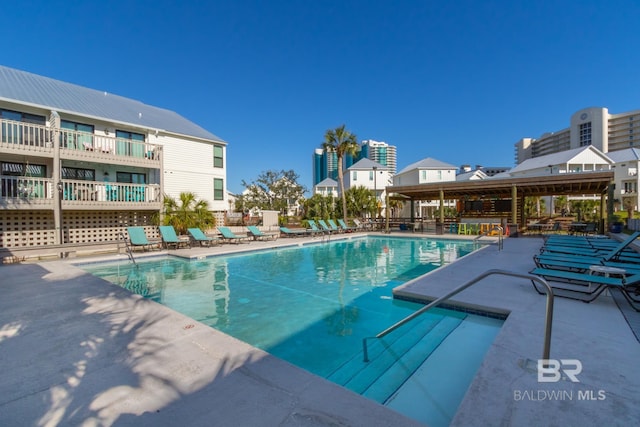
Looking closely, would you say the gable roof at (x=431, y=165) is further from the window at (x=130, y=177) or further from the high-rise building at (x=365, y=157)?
the high-rise building at (x=365, y=157)

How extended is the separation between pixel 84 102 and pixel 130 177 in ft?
14.8

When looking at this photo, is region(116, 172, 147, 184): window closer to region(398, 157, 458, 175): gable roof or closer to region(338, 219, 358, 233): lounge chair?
region(338, 219, 358, 233): lounge chair

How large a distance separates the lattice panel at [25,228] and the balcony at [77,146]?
281 cm

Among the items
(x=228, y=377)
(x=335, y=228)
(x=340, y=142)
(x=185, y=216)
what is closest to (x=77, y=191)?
(x=185, y=216)

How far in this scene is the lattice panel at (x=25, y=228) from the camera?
12273 millimetres

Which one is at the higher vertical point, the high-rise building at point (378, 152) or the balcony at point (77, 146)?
the high-rise building at point (378, 152)

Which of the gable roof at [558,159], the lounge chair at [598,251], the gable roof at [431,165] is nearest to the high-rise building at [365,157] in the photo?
the gable roof at [431,165]

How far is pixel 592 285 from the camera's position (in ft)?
19.9

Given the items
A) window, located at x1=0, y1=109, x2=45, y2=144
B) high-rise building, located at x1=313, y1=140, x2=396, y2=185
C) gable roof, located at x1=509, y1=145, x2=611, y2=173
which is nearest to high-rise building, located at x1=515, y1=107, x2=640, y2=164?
gable roof, located at x1=509, y1=145, x2=611, y2=173

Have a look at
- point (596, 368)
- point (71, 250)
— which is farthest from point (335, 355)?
point (71, 250)

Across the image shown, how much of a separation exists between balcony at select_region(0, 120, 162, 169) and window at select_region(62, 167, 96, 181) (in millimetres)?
1529

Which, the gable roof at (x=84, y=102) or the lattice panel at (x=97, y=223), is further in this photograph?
the lattice panel at (x=97, y=223)

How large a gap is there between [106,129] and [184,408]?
57.1 feet

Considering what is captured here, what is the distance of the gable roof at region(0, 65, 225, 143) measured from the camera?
532 inches
